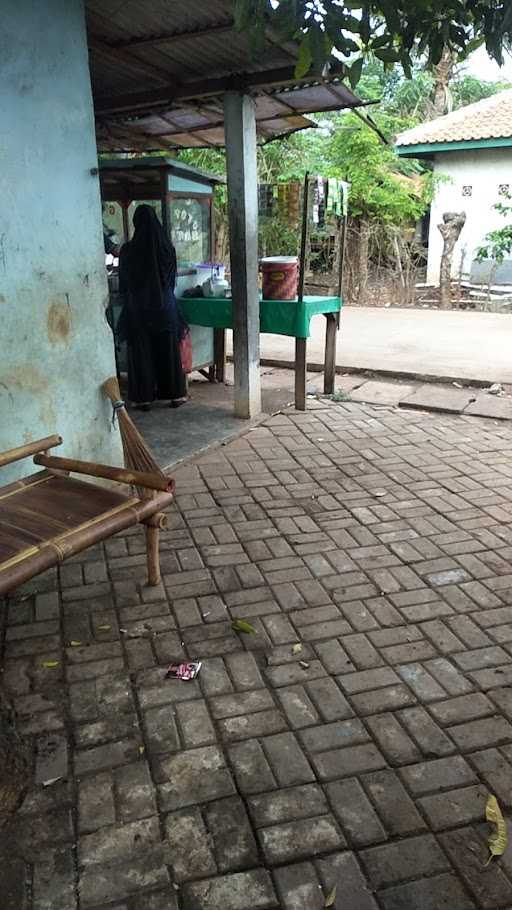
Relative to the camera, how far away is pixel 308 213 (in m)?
5.42

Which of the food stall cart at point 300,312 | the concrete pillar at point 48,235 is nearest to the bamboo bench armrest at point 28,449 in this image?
the concrete pillar at point 48,235

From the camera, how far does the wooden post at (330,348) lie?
6188 millimetres

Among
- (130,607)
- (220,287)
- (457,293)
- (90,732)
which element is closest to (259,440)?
(220,287)

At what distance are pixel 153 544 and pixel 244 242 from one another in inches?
120

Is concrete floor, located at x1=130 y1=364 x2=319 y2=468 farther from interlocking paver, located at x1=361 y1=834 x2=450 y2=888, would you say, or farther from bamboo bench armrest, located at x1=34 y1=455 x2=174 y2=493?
interlocking paver, located at x1=361 y1=834 x2=450 y2=888

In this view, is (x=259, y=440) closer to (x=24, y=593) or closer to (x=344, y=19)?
(x=24, y=593)

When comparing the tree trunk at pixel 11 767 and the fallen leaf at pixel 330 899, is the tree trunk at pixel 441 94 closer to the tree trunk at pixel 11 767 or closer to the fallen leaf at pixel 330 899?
the tree trunk at pixel 11 767

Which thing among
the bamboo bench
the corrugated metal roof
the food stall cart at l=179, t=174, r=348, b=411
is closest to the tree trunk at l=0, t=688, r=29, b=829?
the bamboo bench

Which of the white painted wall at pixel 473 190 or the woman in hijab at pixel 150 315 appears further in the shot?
the white painted wall at pixel 473 190

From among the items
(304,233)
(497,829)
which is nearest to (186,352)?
(304,233)

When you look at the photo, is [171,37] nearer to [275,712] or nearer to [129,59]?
[129,59]

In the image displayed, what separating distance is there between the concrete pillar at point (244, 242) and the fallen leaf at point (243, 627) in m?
3.06

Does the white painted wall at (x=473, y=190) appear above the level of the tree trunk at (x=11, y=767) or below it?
above

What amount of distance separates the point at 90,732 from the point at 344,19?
7.82ft
